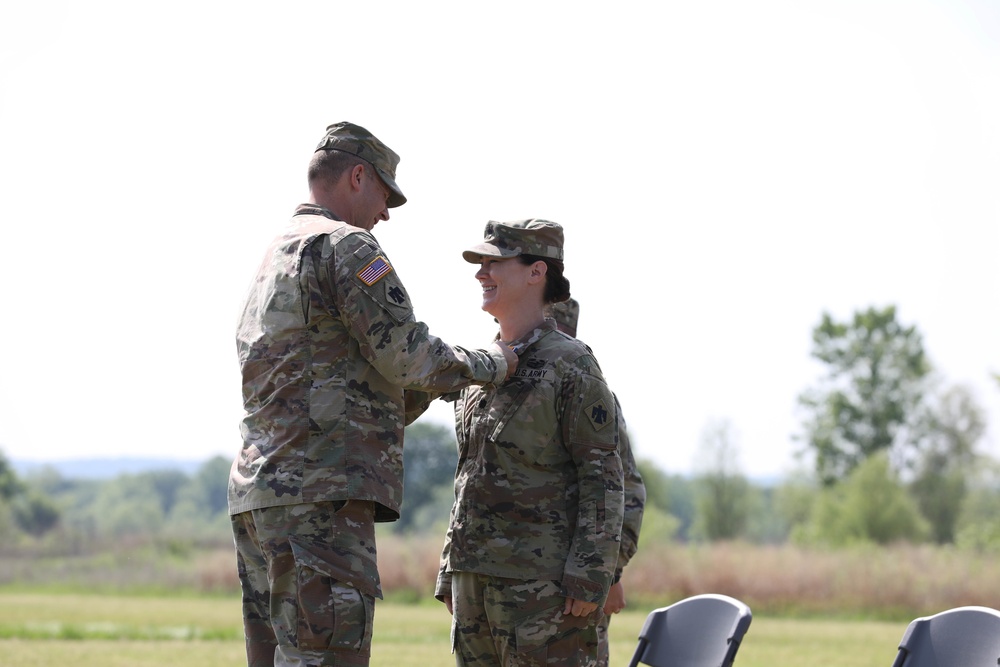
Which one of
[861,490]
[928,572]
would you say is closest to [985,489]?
[861,490]

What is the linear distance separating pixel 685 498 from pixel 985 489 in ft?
164

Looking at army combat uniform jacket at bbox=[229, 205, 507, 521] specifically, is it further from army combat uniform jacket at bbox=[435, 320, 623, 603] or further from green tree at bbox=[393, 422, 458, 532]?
green tree at bbox=[393, 422, 458, 532]

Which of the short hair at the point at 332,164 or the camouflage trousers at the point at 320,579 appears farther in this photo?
the short hair at the point at 332,164

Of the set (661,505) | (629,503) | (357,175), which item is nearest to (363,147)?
(357,175)

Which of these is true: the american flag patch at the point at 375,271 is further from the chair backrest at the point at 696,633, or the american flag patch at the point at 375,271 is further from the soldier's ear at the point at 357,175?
the chair backrest at the point at 696,633

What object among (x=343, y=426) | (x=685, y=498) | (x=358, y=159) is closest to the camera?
(x=343, y=426)

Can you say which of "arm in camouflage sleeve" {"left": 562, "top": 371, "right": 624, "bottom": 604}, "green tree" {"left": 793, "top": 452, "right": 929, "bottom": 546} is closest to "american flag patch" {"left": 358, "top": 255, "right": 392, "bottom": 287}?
"arm in camouflage sleeve" {"left": 562, "top": 371, "right": 624, "bottom": 604}

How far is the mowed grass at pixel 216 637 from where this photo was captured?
11789 mm

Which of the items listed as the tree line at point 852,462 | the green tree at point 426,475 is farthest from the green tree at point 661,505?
the green tree at point 426,475

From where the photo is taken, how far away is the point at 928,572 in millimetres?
22719

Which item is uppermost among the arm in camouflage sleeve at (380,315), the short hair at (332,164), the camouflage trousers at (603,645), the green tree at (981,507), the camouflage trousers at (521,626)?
the short hair at (332,164)

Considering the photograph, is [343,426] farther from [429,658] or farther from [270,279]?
[429,658]

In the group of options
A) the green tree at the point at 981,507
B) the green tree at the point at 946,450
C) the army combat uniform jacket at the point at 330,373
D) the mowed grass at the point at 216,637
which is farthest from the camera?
the green tree at the point at 946,450

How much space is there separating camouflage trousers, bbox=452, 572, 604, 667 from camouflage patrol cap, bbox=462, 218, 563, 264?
52.0 inches
